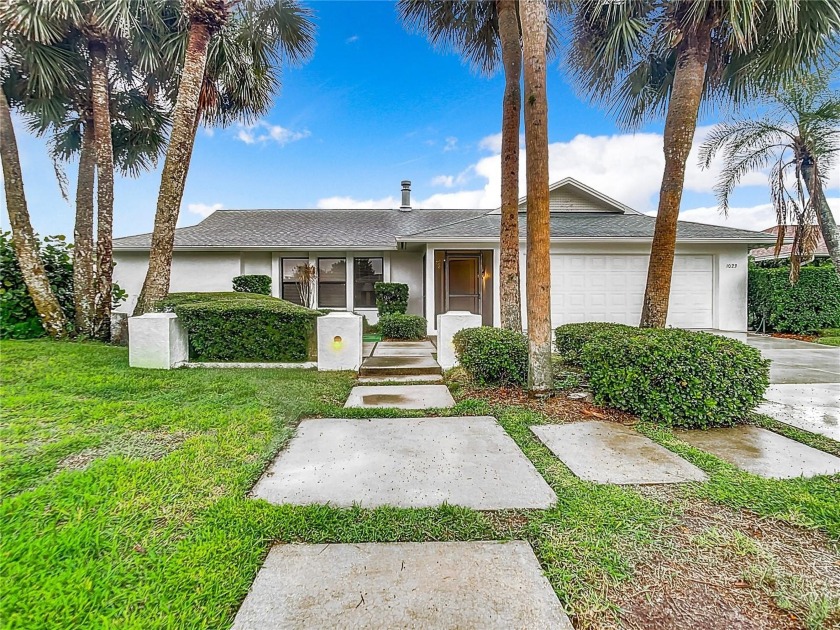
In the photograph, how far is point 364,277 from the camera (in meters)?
13.1

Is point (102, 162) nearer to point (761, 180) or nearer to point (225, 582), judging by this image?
point (225, 582)

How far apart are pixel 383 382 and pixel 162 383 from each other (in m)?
3.01

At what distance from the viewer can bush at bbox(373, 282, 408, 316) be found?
1191 cm

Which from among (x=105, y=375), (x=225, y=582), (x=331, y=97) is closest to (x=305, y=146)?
(x=331, y=97)

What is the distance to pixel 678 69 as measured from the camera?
571 centimetres

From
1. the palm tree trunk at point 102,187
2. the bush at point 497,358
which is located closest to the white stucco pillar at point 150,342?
the palm tree trunk at point 102,187

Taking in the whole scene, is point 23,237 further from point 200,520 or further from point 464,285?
point 464,285

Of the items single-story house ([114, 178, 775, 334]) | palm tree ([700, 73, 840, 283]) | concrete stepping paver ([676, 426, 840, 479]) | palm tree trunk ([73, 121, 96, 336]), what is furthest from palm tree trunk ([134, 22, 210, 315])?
palm tree ([700, 73, 840, 283])

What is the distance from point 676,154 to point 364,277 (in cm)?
929

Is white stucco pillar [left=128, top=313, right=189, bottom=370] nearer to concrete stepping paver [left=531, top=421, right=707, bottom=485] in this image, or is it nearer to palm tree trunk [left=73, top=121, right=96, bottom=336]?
palm tree trunk [left=73, top=121, right=96, bottom=336]

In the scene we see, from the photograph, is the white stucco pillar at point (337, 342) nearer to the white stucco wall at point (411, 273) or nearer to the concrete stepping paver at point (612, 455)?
the concrete stepping paver at point (612, 455)

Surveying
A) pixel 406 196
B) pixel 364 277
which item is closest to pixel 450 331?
pixel 364 277

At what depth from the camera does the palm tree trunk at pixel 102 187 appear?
823 cm

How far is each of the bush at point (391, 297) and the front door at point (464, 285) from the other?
135 cm
